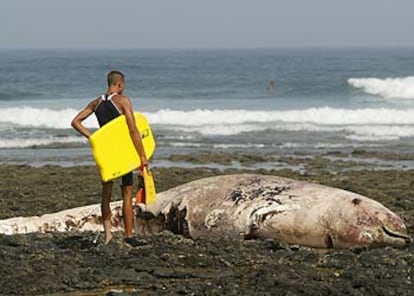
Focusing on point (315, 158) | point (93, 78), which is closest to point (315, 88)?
point (93, 78)

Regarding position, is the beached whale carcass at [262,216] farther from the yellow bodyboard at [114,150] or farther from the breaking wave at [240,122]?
the breaking wave at [240,122]

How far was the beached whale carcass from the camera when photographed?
874 cm

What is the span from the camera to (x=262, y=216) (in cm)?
926

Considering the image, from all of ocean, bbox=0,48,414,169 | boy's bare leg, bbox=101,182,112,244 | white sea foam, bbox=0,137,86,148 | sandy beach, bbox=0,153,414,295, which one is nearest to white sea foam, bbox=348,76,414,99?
ocean, bbox=0,48,414,169

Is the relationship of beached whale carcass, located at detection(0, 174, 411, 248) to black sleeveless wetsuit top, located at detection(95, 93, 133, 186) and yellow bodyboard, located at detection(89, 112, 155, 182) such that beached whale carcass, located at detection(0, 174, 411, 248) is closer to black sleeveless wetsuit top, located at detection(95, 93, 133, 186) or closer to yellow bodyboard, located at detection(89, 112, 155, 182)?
yellow bodyboard, located at detection(89, 112, 155, 182)

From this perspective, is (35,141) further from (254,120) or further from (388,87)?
(388,87)

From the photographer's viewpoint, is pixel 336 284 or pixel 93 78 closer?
pixel 336 284

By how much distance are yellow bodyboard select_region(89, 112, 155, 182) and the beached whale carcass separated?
52.7 inches

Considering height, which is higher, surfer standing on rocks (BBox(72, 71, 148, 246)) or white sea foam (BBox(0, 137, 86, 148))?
surfer standing on rocks (BBox(72, 71, 148, 246))

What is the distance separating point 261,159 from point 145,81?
4040 centimetres

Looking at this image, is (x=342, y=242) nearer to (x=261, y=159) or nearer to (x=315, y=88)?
(x=261, y=159)

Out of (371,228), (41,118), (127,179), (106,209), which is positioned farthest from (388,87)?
(127,179)

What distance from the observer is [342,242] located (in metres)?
8.82

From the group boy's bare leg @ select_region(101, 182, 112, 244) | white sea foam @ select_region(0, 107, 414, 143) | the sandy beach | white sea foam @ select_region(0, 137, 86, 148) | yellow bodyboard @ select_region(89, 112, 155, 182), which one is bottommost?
white sea foam @ select_region(0, 107, 414, 143)
